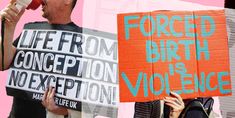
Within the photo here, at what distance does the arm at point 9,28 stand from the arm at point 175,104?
2.61ft

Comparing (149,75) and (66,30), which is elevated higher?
(66,30)

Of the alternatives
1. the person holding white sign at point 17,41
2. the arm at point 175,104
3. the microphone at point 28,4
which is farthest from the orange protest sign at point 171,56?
the microphone at point 28,4

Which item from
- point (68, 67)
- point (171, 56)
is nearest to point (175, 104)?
point (171, 56)

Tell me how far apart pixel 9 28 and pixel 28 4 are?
0.16 meters

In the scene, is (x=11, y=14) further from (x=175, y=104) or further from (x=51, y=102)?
(x=175, y=104)

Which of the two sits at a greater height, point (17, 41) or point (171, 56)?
point (17, 41)

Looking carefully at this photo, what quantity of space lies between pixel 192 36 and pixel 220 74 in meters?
0.23

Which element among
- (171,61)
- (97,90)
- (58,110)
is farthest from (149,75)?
(58,110)

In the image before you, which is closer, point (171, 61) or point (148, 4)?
point (171, 61)

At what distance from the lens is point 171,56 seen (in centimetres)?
226

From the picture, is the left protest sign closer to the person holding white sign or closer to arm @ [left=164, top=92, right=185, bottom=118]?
the person holding white sign

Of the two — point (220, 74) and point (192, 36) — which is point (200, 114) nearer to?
point (220, 74)

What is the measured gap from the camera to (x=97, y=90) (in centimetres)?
231

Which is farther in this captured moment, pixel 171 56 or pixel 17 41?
pixel 17 41
